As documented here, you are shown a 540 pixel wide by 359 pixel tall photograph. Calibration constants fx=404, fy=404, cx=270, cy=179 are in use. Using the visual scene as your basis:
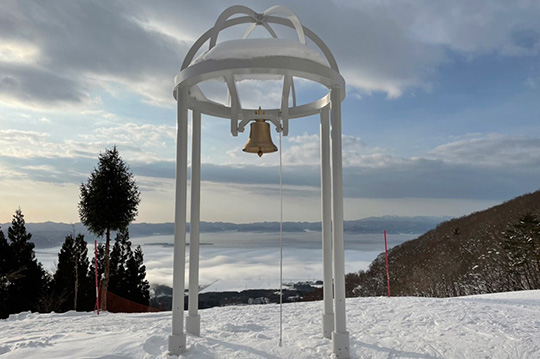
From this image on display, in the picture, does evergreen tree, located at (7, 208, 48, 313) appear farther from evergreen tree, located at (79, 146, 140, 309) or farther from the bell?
the bell

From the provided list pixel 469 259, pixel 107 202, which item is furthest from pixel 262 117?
pixel 469 259

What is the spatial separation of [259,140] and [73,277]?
80.1ft

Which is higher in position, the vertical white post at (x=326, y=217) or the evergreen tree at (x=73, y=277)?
the vertical white post at (x=326, y=217)

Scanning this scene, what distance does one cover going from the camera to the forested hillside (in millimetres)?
26750

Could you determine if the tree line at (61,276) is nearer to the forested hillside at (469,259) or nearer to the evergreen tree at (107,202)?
the evergreen tree at (107,202)

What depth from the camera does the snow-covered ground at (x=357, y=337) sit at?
461 centimetres

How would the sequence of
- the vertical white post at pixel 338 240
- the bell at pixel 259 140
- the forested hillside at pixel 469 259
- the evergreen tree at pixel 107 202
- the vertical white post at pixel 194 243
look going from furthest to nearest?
the forested hillside at pixel 469 259
the evergreen tree at pixel 107 202
the vertical white post at pixel 194 243
the bell at pixel 259 140
the vertical white post at pixel 338 240

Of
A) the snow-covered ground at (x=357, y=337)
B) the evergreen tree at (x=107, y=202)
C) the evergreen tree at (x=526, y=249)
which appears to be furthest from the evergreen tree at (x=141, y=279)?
the evergreen tree at (x=526, y=249)

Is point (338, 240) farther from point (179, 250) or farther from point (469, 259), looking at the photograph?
point (469, 259)

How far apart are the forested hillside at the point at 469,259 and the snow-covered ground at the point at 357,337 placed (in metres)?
22.7

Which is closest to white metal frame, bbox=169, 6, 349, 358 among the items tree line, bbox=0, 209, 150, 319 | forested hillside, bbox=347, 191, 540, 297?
tree line, bbox=0, 209, 150, 319

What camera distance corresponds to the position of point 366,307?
24.0 feet

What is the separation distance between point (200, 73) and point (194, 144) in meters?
1.28

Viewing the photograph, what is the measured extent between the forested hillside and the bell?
84.0 feet
